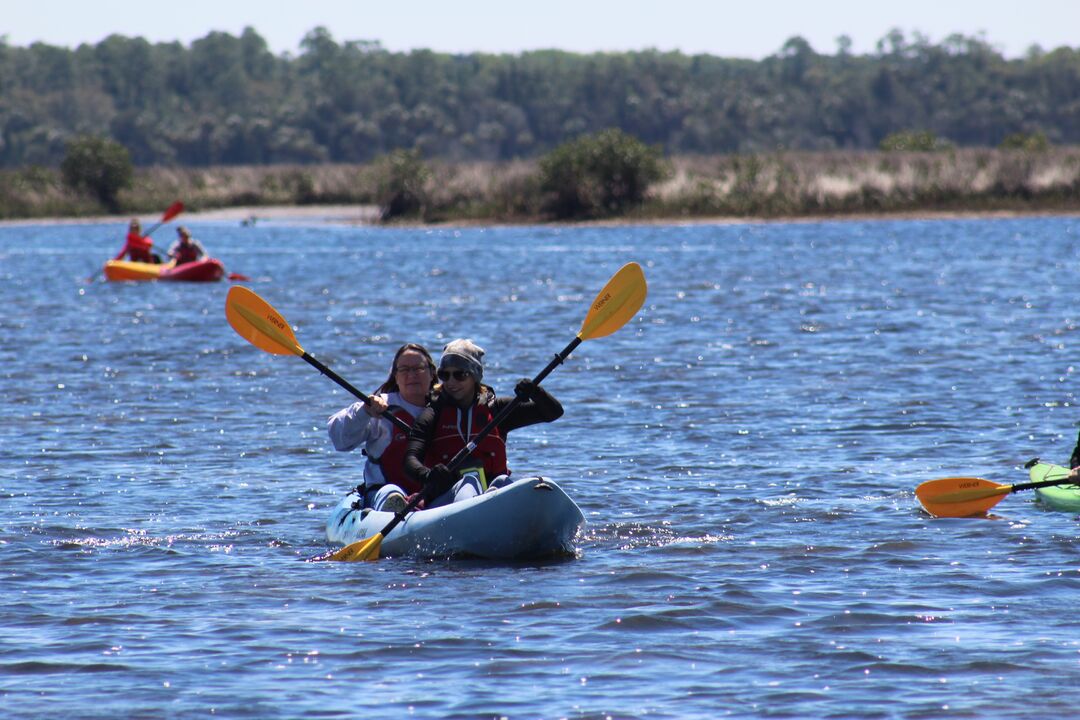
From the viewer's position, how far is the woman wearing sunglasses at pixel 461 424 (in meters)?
7.64

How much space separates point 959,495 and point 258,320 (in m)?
4.00

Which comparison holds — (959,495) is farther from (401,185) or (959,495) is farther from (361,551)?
(401,185)

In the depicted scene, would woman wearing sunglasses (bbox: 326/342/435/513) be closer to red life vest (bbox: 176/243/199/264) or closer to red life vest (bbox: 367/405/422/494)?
red life vest (bbox: 367/405/422/494)

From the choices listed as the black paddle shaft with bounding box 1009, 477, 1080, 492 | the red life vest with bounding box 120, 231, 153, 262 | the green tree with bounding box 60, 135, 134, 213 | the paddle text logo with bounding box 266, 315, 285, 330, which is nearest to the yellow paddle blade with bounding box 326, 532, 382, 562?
the paddle text logo with bounding box 266, 315, 285, 330

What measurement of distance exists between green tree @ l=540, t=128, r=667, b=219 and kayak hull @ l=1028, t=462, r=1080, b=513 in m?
35.2

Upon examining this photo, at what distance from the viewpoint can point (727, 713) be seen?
5359mm

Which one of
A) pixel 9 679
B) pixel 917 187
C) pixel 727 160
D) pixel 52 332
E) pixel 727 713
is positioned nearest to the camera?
pixel 727 713

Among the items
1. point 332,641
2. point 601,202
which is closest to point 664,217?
point 601,202

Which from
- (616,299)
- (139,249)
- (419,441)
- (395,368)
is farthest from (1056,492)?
(139,249)

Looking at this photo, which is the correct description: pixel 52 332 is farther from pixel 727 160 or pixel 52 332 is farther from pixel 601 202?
pixel 727 160

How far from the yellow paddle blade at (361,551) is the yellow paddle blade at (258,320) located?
1.74m

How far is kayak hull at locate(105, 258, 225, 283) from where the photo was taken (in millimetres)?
27844

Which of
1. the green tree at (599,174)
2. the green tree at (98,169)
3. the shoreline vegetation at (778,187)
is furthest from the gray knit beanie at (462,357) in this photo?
the green tree at (98,169)

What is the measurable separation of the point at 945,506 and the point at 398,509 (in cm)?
290
